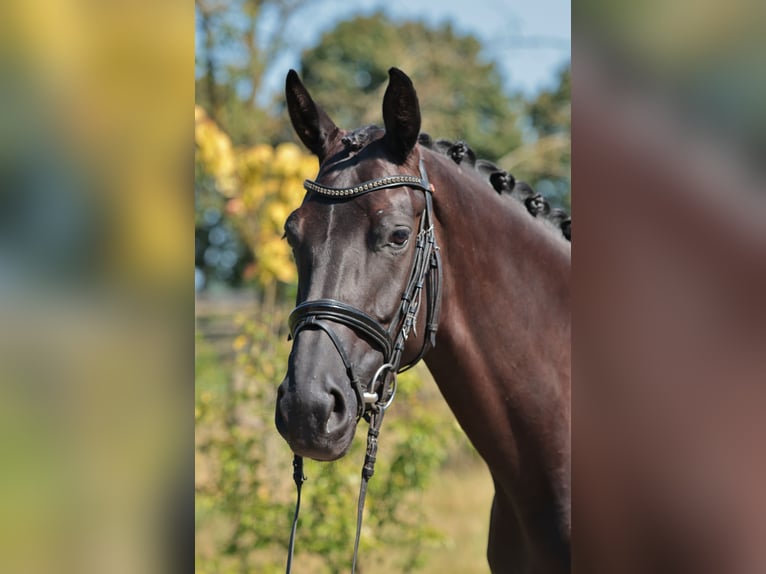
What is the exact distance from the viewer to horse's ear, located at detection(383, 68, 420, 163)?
7.32 ft

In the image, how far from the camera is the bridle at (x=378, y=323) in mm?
2041

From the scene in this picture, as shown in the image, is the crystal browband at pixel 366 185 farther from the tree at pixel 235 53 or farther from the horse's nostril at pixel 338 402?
the tree at pixel 235 53

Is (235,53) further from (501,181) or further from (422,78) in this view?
(501,181)

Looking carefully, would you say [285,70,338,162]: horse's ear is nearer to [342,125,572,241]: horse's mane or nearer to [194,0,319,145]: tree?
[342,125,572,241]: horse's mane

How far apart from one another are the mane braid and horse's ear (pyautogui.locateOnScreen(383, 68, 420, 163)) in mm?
263

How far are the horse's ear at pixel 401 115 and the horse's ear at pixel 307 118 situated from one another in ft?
0.79
